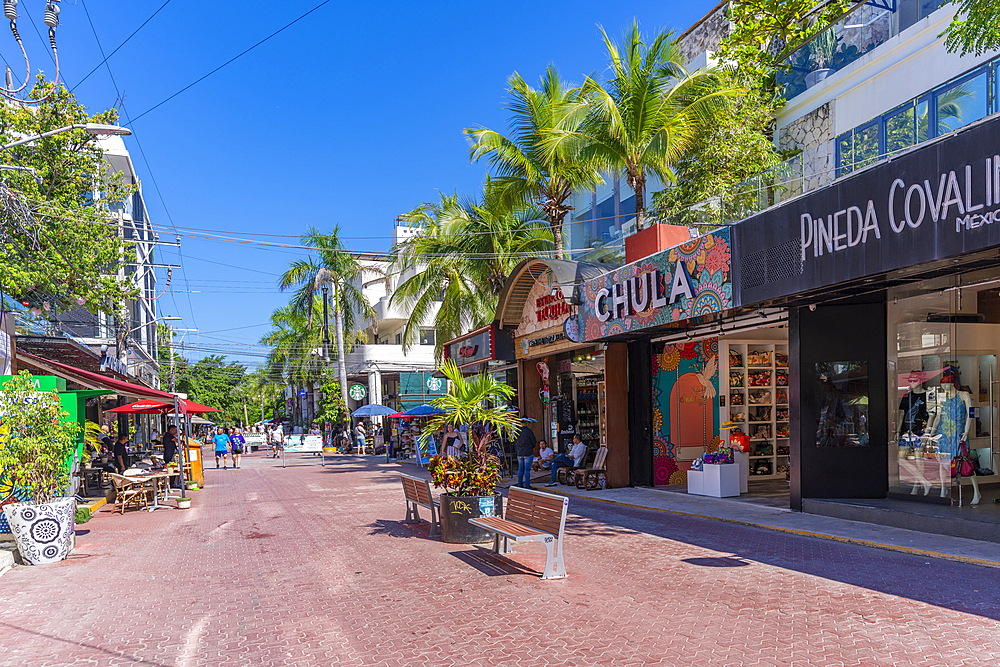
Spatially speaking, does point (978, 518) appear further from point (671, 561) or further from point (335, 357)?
point (335, 357)

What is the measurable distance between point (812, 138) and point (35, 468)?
19358 millimetres

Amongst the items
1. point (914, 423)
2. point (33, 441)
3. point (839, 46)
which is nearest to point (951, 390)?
point (914, 423)

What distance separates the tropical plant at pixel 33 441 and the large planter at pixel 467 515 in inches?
221

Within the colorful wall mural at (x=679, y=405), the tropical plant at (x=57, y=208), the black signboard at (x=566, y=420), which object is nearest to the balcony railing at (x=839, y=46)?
the colorful wall mural at (x=679, y=405)

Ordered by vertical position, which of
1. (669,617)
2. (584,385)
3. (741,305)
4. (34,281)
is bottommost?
(669,617)

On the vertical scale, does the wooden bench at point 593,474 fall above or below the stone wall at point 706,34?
below

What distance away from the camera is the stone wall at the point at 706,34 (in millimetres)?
23969

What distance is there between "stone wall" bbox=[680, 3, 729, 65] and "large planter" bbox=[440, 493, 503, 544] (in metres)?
18.5

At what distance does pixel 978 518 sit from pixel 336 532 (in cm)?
933

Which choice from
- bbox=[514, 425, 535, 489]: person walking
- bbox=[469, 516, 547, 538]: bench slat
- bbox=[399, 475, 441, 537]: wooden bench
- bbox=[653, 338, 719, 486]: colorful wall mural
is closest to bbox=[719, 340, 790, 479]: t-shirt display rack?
bbox=[653, 338, 719, 486]: colorful wall mural

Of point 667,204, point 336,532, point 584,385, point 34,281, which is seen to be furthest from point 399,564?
point 34,281

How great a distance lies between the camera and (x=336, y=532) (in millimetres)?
11719

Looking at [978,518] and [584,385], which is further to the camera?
[584,385]

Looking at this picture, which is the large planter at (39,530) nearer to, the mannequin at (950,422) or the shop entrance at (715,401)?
the shop entrance at (715,401)
